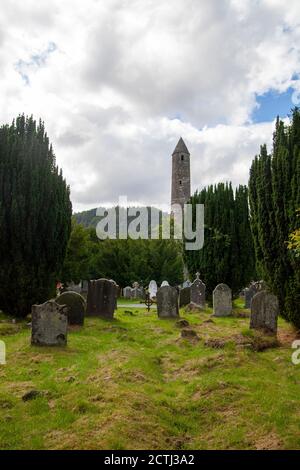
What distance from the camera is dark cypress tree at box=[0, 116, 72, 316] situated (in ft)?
45.4

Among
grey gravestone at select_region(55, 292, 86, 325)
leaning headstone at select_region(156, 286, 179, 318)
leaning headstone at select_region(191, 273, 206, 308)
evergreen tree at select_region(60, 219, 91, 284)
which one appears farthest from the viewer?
evergreen tree at select_region(60, 219, 91, 284)

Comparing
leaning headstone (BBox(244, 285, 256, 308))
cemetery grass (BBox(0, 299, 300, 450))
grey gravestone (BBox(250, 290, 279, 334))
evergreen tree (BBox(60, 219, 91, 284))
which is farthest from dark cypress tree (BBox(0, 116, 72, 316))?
evergreen tree (BBox(60, 219, 91, 284))

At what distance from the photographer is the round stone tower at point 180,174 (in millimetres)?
54812

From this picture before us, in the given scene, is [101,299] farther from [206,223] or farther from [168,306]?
[206,223]

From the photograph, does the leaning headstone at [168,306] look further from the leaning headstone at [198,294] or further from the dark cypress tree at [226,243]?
the dark cypress tree at [226,243]

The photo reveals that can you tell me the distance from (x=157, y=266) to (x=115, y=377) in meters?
29.8

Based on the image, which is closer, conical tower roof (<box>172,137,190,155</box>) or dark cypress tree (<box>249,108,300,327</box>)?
dark cypress tree (<box>249,108,300,327</box>)

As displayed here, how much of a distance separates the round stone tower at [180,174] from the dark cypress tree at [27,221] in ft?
131

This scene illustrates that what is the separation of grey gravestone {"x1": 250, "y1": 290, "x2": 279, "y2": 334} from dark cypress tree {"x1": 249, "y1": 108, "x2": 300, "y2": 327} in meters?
0.25

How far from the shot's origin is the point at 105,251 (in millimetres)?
37906

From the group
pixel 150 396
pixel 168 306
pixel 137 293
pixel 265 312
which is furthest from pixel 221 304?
pixel 137 293

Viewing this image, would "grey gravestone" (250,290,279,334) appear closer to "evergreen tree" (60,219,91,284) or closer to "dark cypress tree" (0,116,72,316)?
"dark cypress tree" (0,116,72,316)

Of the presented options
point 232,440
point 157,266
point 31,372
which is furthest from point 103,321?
point 157,266
